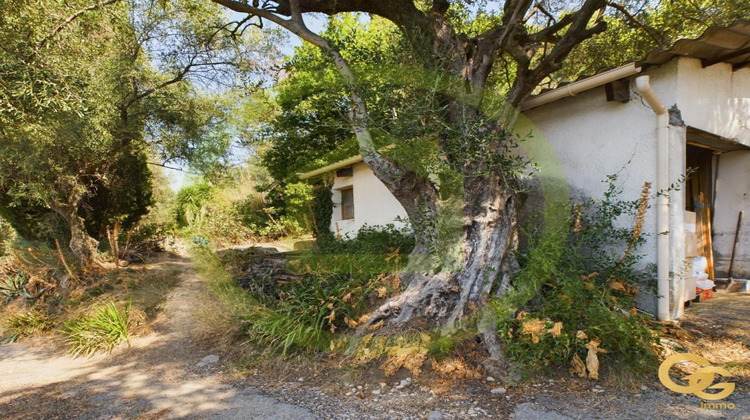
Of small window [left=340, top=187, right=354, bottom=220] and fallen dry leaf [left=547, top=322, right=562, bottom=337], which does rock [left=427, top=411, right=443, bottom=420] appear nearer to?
fallen dry leaf [left=547, top=322, right=562, bottom=337]

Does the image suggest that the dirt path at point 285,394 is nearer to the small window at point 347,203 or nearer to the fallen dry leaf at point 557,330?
the fallen dry leaf at point 557,330

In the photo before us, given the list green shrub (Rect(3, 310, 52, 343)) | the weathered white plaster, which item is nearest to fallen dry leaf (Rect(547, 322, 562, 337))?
the weathered white plaster

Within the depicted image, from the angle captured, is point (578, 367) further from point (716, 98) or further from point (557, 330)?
point (716, 98)

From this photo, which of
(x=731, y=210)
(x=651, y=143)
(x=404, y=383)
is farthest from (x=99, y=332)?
(x=731, y=210)

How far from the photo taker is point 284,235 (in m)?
13.7

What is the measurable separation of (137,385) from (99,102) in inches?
155

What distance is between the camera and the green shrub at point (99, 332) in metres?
5.25

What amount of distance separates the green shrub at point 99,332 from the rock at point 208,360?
165 centimetres

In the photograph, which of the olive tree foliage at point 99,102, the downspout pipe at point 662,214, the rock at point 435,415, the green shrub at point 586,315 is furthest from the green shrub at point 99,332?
the downspout pipe at point 662,214

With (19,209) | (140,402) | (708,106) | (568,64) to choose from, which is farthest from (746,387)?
(19,209)

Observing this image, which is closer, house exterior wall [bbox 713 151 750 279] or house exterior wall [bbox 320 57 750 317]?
house exterior wall [bbox 320 57 750 317]

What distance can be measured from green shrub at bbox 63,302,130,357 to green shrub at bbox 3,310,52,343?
121 cm

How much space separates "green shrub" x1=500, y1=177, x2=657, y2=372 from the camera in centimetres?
331

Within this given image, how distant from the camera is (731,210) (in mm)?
5965
